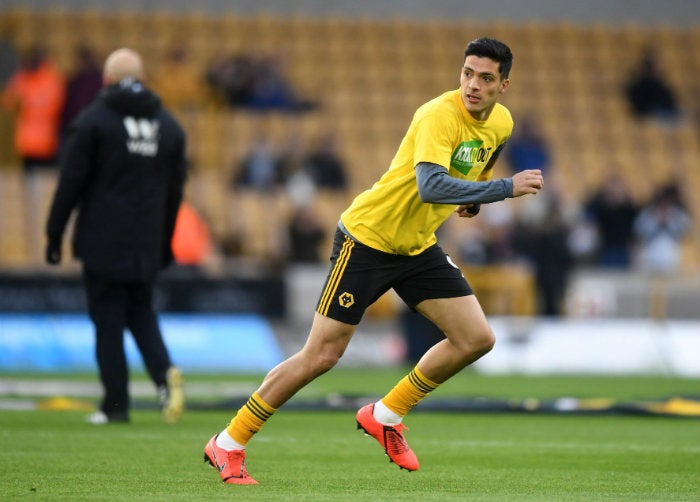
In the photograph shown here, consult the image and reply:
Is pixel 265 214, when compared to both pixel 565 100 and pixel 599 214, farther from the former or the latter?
pixel 565 100

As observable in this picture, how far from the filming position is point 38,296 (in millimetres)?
15953

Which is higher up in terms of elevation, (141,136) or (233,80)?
(141,136)

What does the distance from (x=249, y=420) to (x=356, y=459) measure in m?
1.17

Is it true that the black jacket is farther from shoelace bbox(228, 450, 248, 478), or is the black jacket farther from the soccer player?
shoelace bbox(228, 450, 248, 478)

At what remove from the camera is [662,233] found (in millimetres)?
21094

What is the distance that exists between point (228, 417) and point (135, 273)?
1.39 metres

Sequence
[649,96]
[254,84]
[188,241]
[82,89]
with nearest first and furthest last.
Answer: [188,241] → [82,89] → [254,84] → [649,96]

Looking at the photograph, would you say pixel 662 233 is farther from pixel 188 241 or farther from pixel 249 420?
pixel 249 420

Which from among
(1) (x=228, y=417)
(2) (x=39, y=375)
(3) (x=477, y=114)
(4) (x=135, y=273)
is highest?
(3) (x=477, y=114)

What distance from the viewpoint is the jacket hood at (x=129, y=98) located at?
9.54 metres

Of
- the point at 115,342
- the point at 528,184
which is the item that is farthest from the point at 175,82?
the point at 528,184

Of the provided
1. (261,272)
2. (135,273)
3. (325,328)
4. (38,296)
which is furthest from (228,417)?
(261,272)

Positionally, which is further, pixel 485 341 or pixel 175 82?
pixel 175 82

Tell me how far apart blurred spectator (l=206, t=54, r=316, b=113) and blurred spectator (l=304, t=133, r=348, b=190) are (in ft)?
5.41
